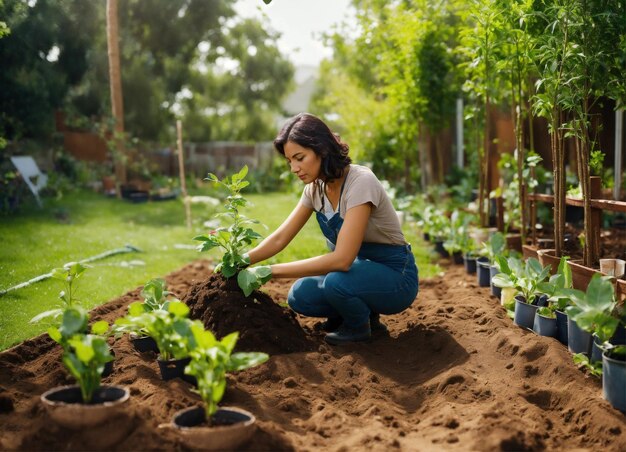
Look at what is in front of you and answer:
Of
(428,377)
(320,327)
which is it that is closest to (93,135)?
(320,327)

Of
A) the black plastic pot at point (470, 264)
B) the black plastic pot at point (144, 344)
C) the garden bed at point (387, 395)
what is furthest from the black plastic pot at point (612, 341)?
the black plastic pot at point (470, 264)

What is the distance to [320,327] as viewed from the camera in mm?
A: 3959

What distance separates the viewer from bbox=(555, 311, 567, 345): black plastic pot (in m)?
3.37

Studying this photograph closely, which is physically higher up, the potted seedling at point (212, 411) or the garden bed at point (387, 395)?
the potted seedling at point (212, 411)

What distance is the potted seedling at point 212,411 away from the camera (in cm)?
216

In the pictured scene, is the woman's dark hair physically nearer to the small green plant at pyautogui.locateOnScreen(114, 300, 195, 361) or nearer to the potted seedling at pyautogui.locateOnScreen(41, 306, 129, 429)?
the small green plant at pyautogui.locateOnScreen(114, 300, 195, 361)

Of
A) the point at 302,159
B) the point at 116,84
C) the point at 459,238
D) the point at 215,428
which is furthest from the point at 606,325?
the point at 116,84

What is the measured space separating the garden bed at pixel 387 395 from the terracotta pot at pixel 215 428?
0.05m

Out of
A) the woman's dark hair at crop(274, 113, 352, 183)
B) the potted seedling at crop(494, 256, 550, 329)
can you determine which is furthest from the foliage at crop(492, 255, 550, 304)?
the woman's dark hair at crop(274, 113, 352, 183)

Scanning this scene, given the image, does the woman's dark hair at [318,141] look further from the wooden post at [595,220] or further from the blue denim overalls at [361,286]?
the wooden post at [595,220]

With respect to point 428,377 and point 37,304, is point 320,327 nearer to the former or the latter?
point 428,377

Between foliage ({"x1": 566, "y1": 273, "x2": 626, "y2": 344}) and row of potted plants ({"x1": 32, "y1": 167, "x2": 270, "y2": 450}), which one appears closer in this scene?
row of potted plants ({"x1": 32, "y1": 167, "x2": 270, "y2": 450})

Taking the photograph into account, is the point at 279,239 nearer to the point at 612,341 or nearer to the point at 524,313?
the point at 524,313

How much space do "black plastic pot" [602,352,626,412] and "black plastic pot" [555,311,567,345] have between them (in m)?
0.71
